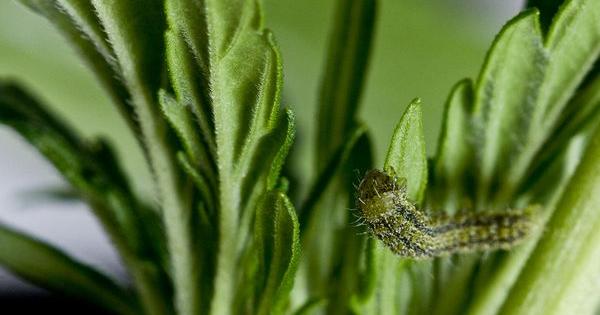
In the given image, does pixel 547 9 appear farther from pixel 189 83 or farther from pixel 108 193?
pixel 108 193

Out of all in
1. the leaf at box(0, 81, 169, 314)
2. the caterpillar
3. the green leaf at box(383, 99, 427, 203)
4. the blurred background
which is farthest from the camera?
the blurred background

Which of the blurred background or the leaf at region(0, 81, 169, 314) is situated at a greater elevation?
the blurred background

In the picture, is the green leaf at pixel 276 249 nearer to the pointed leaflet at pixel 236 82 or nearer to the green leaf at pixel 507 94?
the pointed leaflet at pixel 236 82

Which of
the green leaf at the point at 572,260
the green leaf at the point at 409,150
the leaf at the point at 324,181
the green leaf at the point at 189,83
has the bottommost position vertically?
the green leaf at the point at 572,260

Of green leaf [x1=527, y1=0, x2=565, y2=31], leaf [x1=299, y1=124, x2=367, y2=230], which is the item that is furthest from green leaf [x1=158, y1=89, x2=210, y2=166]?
green leaf [x1=527, y1=0, x2=565, y2=31]

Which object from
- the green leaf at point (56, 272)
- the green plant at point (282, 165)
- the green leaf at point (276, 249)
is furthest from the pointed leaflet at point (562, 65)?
the green leaf at point (56, 272)

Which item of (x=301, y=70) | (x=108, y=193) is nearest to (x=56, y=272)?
(x=108, y=193)

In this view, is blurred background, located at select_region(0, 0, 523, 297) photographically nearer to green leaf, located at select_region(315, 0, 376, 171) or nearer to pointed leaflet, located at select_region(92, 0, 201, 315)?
green leaf, located at select_region(315, 0, 376, 171)

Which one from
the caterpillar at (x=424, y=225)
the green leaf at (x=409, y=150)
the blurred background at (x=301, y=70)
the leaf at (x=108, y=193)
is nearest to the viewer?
the green leaf at (x=409, y=150)

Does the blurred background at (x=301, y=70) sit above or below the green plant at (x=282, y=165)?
above
